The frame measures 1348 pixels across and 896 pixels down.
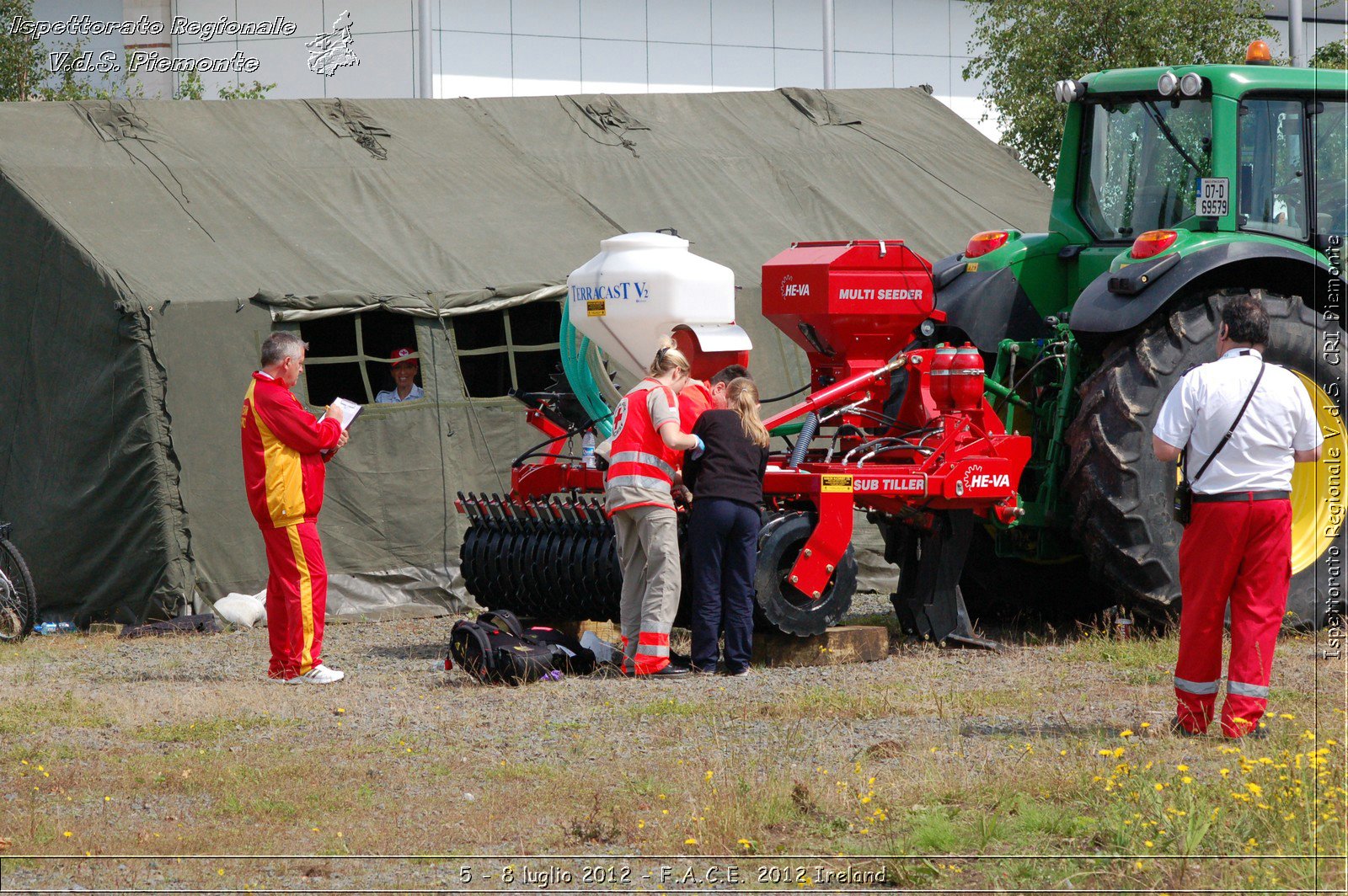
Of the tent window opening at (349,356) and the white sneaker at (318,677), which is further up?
the tent window opening at (349,356)

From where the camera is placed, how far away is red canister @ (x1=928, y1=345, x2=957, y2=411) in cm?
840

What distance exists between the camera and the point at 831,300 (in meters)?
8.68

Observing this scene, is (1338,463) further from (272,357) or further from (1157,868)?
(272,357)

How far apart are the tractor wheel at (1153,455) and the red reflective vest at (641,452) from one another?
203 centimetres

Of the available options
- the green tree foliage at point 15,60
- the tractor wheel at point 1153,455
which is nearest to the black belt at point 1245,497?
the tractor wheel at point 1153,455

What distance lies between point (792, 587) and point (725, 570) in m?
0.43

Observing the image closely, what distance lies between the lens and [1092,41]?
17297 mm

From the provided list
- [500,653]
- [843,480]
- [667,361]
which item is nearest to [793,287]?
→ [667,361]

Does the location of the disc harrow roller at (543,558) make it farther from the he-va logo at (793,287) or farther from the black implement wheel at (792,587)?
the he-va logo at (793,287)

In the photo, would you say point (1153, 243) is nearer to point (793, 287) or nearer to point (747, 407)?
point (793, 287)

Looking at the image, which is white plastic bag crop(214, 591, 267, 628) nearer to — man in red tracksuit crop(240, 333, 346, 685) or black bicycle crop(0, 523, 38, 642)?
black bicycle crop(0, 523, 38, 642)

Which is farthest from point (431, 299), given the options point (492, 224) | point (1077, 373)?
point (1077, 373)

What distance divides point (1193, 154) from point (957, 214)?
5177 millimetres

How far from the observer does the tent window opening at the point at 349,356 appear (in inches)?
426
